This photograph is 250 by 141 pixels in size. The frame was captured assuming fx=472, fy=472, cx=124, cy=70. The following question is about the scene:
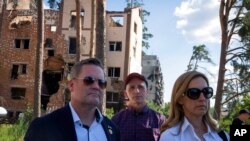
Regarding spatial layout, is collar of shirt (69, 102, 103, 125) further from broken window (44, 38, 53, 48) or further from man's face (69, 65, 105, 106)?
broken window (44, 38, 53, 48)

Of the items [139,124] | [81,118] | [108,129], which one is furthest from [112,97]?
[81,118]

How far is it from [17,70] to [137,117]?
120 feet

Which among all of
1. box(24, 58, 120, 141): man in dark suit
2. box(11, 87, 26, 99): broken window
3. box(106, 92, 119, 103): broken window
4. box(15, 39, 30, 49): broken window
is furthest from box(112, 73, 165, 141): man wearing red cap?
box(15, 39, 30, 49): broken window

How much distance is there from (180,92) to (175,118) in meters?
0.22

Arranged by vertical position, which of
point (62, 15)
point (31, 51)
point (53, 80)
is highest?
point (62, 15)

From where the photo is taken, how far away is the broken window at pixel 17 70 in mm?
40406

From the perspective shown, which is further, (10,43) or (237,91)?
(10,43)

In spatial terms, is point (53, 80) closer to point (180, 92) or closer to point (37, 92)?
point (37, 92)

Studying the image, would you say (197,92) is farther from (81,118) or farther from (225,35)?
(225,35)

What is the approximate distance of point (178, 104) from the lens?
403cm

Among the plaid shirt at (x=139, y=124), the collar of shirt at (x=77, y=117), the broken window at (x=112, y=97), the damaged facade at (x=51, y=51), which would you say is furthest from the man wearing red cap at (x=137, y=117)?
the broken window at (x=112, y=97)

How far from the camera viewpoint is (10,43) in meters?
40.8

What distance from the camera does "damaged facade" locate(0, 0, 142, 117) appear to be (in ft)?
131

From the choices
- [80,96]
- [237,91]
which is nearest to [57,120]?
[80,96]
